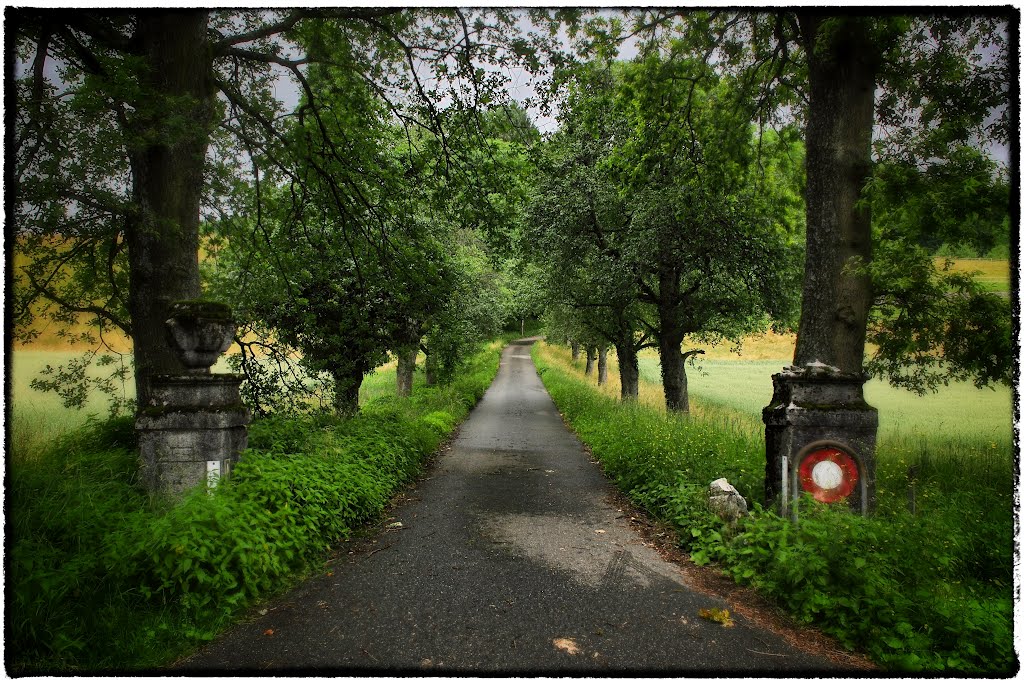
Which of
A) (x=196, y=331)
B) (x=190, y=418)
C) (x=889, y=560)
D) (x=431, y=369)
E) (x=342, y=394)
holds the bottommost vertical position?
(x=431, y=369)

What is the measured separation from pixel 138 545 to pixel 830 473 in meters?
5.82

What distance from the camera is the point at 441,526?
5.77 metres

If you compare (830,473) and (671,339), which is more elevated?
(671,339)

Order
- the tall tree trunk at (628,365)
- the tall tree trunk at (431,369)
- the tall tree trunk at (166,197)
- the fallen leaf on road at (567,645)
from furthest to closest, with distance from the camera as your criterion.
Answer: the tall tree trunk at (431,369), the tall tree trunk at (628,365), the tall tree trunk at (166,197), the fallen leaf on road at (567,645)

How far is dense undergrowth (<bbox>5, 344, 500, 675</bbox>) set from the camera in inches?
112

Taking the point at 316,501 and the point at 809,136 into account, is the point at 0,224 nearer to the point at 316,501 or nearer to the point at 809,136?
the point at 316,501

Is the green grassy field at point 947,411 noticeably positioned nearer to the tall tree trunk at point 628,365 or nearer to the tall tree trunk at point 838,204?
the tall tree trunk at point 838,204

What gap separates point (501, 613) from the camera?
351 centimetres

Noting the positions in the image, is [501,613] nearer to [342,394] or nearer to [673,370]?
[342,394]

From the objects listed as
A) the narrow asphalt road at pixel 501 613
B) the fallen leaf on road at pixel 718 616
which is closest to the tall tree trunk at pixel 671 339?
the narrow asphalt road at pixel 501 613

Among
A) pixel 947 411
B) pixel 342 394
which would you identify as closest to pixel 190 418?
pixel 342 394

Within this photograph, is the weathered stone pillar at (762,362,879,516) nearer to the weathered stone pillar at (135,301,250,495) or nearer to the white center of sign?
the white center of sign

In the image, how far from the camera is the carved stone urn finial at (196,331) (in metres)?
4.54

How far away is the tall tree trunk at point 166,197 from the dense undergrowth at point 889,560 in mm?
6264
